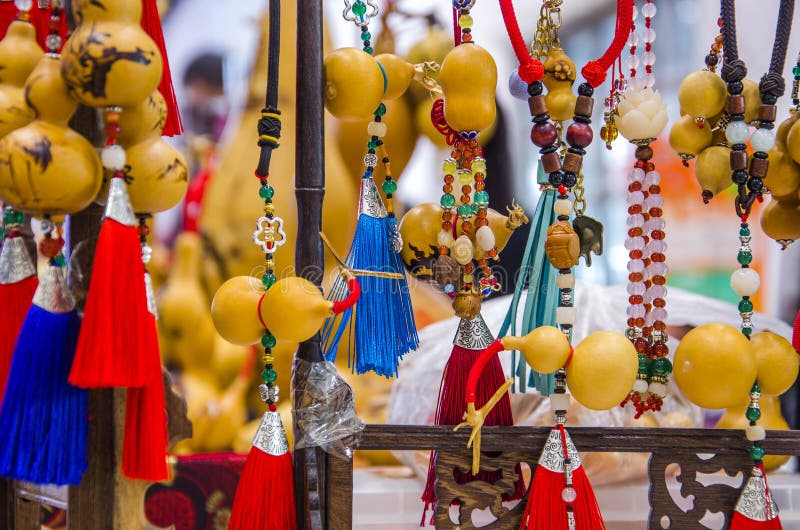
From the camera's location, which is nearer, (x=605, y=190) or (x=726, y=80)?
(x=726, y=80)

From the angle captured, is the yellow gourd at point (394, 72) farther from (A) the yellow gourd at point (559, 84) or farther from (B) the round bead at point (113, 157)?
(B) the round bead at point (113, 157)

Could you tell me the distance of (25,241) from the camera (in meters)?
0.71

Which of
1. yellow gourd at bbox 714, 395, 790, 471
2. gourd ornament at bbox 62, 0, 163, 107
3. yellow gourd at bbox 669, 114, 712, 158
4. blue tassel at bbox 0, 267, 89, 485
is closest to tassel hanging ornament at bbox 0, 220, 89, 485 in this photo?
blue tassel at bbox 0, 267, 89, 485

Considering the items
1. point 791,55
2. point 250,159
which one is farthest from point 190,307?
point 791,55

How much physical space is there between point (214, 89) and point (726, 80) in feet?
3.34

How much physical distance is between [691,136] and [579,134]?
0.13 m

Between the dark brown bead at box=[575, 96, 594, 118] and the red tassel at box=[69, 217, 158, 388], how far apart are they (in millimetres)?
415

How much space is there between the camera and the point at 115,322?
0.58 m

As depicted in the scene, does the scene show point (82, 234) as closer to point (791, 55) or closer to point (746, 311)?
point (746, 311)

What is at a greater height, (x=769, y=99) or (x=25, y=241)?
(x=769, y=99)

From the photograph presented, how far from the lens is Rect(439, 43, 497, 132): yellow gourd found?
72 cm

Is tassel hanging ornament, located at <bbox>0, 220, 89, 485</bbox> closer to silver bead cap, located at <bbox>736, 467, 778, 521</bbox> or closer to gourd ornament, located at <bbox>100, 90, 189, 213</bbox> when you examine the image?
Result: gourd ornament, located at <bbox>100, 90, 189, 213</bbox>

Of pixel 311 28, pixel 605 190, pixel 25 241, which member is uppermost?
pixel 311 28

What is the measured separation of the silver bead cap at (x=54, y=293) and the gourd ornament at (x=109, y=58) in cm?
14
